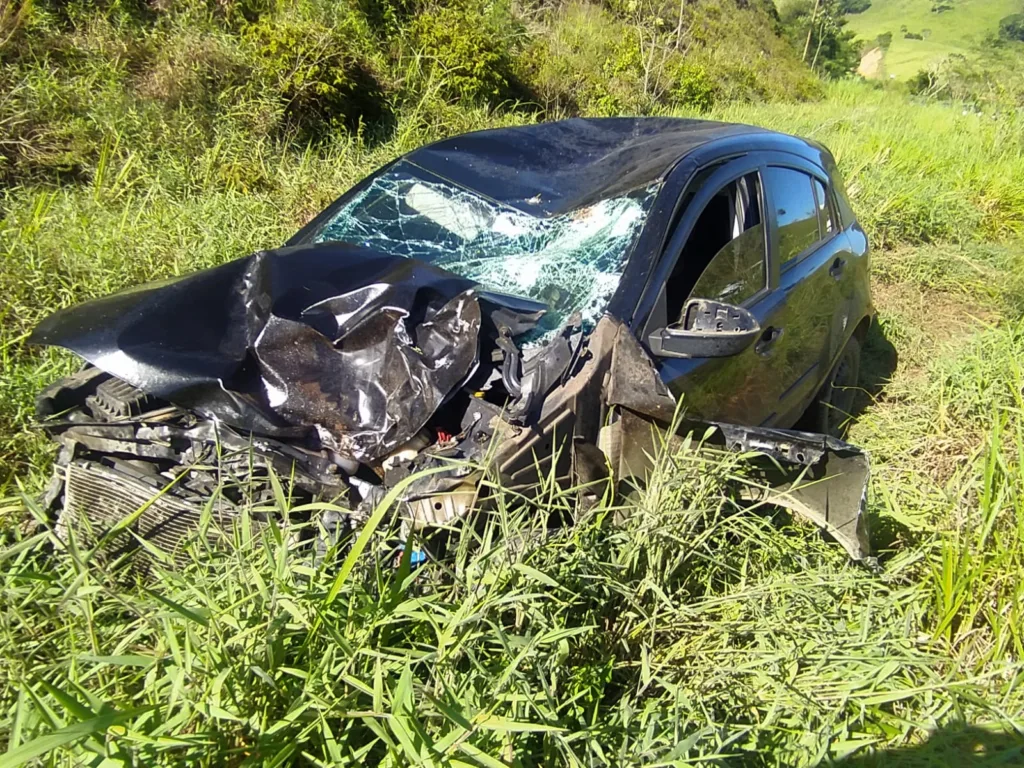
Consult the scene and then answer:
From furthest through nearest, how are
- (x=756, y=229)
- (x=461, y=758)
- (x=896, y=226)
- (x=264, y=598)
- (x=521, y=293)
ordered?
(x=896, y=226) < (x=756, y=229) < (x=521, y=293) < (x=264, y=598) < (x=461, y=758)

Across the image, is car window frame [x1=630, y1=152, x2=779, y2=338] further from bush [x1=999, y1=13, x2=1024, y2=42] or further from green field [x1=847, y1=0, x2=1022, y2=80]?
bush [x1=999, y1=13, x2=1024, y2=42]

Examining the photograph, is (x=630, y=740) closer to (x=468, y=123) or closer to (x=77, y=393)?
(x=77, y=393)

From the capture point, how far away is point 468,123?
270 inches

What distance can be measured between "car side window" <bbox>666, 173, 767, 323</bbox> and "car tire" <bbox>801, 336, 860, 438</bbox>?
40.7 inches

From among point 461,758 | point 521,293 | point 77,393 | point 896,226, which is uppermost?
point 521,293

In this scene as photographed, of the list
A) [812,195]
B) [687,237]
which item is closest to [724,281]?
[687,237]

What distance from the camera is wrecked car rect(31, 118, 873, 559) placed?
6.29ft

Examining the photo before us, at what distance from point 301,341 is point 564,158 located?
5.18 ft

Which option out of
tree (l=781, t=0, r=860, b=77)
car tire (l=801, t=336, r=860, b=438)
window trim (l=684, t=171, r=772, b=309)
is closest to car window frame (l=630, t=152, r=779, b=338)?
window trim (l=684, t=171, r=772, b=309)

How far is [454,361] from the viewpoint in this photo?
207 centimetres

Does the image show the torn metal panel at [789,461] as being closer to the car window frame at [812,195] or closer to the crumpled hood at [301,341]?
the crumpled hood at [301,341]

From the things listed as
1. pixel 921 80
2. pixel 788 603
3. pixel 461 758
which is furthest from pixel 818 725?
pixel 921 80

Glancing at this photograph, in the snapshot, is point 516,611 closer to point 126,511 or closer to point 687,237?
point 126,511

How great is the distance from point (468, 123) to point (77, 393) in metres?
5.40
